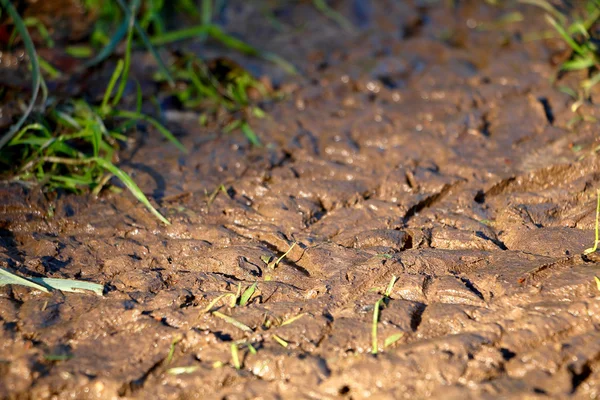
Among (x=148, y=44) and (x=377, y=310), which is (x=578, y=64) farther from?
(x=148, y=44)

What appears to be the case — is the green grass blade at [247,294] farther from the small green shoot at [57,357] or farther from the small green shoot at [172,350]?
the small green shoot at [57,357]

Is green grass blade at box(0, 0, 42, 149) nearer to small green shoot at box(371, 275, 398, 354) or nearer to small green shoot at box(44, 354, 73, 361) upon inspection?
small green shoot at box(44, 354, 73, 361)

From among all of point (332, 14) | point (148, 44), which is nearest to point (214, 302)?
point (148, 44)

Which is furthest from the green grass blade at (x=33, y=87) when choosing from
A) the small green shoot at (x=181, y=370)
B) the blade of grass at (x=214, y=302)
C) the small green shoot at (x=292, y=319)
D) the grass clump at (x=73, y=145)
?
the small green shoot at (x=292, y=319)

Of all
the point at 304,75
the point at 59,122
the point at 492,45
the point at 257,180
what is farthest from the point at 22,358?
the point at 492,45

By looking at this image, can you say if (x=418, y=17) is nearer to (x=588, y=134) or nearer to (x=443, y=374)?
(x=588, y=134)

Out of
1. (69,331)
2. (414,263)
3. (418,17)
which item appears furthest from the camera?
(418,17)
